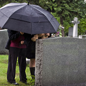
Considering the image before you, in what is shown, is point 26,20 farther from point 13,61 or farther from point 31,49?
point 13,61

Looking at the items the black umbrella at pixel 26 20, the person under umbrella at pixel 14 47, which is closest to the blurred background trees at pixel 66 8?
the person under umbrella at pixel 14 47

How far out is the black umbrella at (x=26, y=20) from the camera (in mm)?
4035

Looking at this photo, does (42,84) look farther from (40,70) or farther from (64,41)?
(64,41)

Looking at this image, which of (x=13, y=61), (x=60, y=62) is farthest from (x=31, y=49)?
(x=60, y=62)

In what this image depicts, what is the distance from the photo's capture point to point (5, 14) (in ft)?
14.0

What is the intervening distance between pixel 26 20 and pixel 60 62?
41.7 inches

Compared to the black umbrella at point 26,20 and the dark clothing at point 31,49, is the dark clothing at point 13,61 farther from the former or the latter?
the black umbrella at point 26,20

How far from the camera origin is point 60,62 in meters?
4.37

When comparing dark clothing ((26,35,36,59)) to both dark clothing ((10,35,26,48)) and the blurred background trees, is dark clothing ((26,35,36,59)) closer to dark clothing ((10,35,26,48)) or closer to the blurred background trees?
dark clothing ((10,35,26,48))

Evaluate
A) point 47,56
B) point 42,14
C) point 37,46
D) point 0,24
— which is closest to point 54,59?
point 47,56

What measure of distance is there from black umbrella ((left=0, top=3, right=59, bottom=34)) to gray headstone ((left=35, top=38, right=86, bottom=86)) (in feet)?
0.85

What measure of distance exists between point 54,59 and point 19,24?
95cm

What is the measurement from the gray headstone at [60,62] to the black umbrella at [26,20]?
0.26 meters

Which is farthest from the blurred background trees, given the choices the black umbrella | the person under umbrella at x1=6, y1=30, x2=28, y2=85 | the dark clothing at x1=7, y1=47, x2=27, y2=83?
the black umbrella
